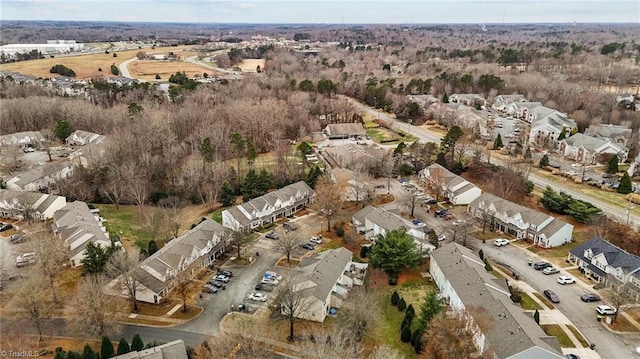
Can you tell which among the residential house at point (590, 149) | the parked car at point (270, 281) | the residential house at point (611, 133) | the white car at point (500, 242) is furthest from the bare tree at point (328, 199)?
the residential house at point (611, 133)

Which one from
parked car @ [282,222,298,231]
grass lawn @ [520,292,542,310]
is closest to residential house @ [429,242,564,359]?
grass lawn @ [520,292,542,310]

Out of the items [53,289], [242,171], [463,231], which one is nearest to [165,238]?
[53,289]

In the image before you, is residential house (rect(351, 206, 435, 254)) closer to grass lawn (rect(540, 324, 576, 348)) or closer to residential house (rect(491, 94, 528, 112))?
grass lawn (rect(540, 324, 576, 348))

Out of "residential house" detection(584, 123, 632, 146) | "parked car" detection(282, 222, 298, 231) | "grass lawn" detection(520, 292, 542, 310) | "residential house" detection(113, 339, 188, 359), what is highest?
"residential house" detection(584, 123, 632, 146)

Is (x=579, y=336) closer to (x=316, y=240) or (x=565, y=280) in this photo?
(x=565, y=280)

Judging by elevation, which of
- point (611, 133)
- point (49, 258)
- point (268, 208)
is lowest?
point (268, 208)

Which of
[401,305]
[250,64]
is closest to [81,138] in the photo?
[401,305]
